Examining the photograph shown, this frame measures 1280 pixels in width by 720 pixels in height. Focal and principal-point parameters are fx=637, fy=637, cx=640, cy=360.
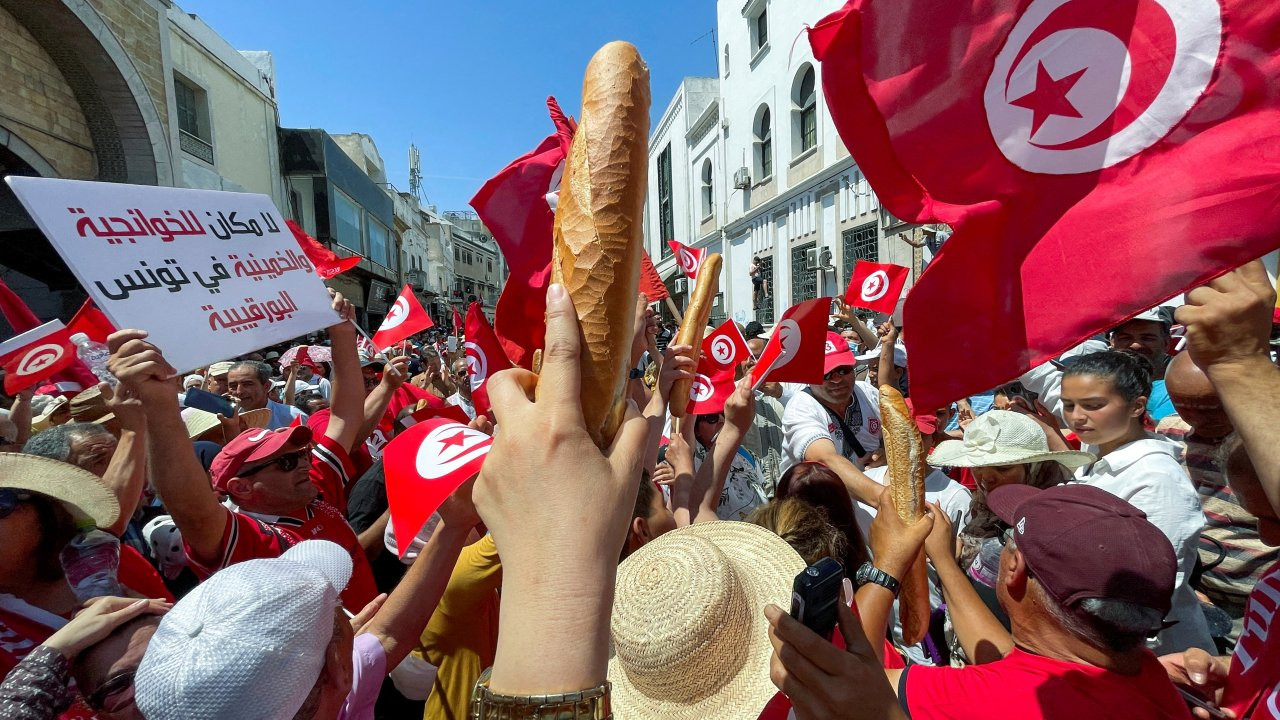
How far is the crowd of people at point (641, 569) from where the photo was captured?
861 mm

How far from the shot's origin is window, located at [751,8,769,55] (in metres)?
20.7

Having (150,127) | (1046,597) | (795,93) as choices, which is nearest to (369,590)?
(1046,597)

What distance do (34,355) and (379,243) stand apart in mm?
30914

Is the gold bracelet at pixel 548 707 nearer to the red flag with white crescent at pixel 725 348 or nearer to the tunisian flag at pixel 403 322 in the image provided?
the red flag with white crescent at pixel 725 348

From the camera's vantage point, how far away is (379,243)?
3234cm

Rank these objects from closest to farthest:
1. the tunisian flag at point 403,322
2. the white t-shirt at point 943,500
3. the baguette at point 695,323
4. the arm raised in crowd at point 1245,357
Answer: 1. the arm raised in crowd at point 1245,357
2. the baguette at point 695,323
3. the white t-shirt at point 943,500
4. the tunisian flag at point 403,322

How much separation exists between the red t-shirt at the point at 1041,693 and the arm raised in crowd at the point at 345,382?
2594 millimetres

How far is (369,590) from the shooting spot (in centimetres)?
243

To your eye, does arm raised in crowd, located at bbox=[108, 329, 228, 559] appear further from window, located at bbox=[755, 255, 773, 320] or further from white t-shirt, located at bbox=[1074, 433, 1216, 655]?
window, located at bbox=[755, 255, 773, 320]

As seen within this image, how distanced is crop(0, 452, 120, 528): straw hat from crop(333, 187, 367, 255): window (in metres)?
24.2

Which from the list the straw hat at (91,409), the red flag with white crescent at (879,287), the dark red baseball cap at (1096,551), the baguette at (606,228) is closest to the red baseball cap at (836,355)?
the red flag with white crescent at (879,287)

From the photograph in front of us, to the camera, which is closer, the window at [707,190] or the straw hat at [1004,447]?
the straw hat at [1004,447]

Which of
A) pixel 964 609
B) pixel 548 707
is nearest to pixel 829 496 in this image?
pixel 964 609

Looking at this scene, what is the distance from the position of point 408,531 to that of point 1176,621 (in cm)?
236
